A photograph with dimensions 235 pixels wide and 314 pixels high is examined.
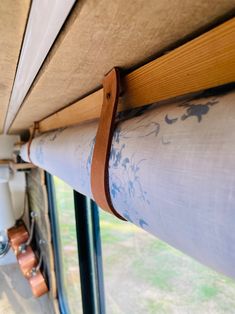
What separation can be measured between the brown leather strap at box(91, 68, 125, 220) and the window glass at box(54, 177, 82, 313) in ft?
3.92

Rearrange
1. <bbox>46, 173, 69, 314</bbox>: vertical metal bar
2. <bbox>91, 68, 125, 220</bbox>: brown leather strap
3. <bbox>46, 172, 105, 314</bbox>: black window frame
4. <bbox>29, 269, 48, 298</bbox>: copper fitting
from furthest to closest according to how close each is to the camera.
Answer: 1. <bbox>29, 269, 48, 298</bbox>: copper fitting
2. <bbox>46, 173, 69, 314</bbox>: vertical metal bar
3. <bbox>46, 172, 105, 314</bbox>: black window frame
4. <bbox>91, 68, 125, 220</bbox>: brown leather strap

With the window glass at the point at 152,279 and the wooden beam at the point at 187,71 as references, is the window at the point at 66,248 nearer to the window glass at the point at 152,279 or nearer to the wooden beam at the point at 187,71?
the window glass at the point at 152,279

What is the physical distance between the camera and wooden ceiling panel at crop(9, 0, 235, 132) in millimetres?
224

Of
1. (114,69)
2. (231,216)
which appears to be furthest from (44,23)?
(231,216)

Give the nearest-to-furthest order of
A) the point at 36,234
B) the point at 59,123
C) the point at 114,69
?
the point at 114,69 → the point at 59,123 → the point at 36,234

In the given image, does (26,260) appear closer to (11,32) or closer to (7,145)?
(7,145)

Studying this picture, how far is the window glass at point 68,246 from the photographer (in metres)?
1.58

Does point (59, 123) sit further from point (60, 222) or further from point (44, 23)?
point (60, 222)

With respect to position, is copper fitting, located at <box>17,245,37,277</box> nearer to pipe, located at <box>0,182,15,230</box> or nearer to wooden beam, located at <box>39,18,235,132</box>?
pipe, located at <box>0,182,15,230</box>

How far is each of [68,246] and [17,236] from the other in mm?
794

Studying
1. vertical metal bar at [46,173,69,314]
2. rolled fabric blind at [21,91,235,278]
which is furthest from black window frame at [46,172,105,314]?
rolled fabric blind at [21,91,235,278]

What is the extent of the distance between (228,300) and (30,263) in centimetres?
197

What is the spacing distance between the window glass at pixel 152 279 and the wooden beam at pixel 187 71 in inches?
15.9

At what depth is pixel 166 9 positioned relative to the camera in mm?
227
